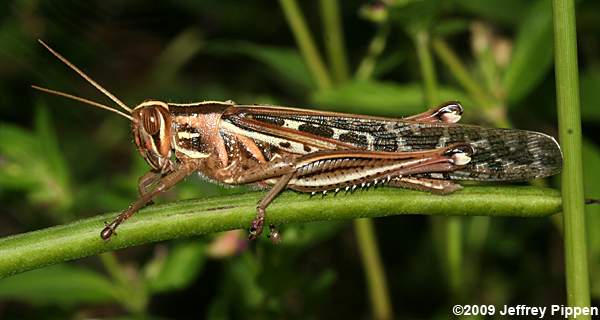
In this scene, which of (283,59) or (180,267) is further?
(283,59)

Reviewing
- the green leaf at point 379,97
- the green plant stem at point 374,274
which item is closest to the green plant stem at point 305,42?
the green leaf at point 379,97

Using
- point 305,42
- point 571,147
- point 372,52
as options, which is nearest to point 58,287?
point 305,42

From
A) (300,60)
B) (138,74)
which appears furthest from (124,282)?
(138,74)

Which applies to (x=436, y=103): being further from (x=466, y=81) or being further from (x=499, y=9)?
(x=499, y=9)

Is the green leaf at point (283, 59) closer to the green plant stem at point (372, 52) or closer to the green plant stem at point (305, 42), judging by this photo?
the green plant stem at point (305, 42)

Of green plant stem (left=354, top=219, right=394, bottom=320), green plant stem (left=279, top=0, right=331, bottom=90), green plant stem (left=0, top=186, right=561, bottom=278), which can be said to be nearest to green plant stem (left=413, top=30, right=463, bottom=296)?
green plant stem (left=354, top=219, right=394, bottom=320)

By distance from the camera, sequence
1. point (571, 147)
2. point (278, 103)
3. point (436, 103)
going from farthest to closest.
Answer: point (278, 103)
point (436, 103)
point (571, 147)

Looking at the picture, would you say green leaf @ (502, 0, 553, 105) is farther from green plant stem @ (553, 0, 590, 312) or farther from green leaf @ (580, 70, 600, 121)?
green plant stem @ (553, 0, 590, 312)
